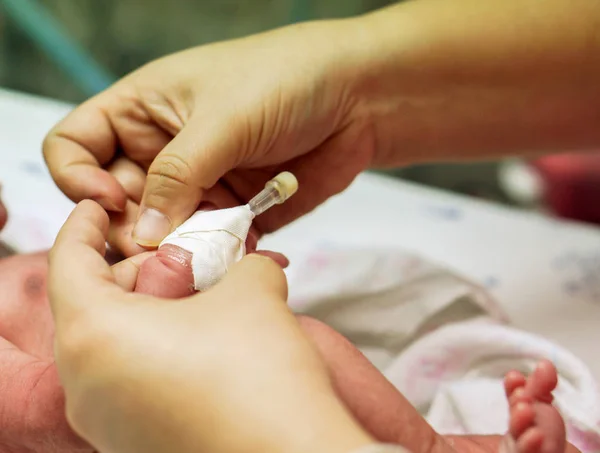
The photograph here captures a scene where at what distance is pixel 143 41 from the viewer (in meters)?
1.57

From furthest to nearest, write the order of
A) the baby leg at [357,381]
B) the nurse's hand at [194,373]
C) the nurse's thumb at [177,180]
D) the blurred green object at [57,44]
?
the blurred green object at [57,44]
the nurse's thumb at [177,180]
the baby leg at [357,381]
the nurse's hand at [194,373]

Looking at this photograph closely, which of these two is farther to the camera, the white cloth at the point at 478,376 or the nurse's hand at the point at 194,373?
the white cloth at the point at 478,376

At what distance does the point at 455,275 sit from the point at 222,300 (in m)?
0.55

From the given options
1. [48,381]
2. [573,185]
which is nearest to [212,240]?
[48,381]

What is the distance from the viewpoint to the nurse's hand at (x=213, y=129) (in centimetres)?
67

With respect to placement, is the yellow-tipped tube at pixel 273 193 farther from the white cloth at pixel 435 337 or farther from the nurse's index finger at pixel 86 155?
the white cloth at pixel 435 337

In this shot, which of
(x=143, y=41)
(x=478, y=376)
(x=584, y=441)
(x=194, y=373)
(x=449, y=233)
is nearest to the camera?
(x=194, y=373)

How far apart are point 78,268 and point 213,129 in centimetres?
23

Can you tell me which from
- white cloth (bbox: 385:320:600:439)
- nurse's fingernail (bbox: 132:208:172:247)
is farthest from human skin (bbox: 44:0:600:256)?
white cloth (bbox: 385:320:600:439)

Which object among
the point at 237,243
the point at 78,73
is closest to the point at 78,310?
the point at 237,243

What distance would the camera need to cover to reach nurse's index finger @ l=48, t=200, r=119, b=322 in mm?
485

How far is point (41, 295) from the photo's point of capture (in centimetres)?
76

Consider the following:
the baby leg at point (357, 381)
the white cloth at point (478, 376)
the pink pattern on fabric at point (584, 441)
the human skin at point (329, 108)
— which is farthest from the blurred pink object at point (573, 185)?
the baby leg at point (357, 381)

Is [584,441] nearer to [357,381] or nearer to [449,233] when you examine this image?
[357,381]
